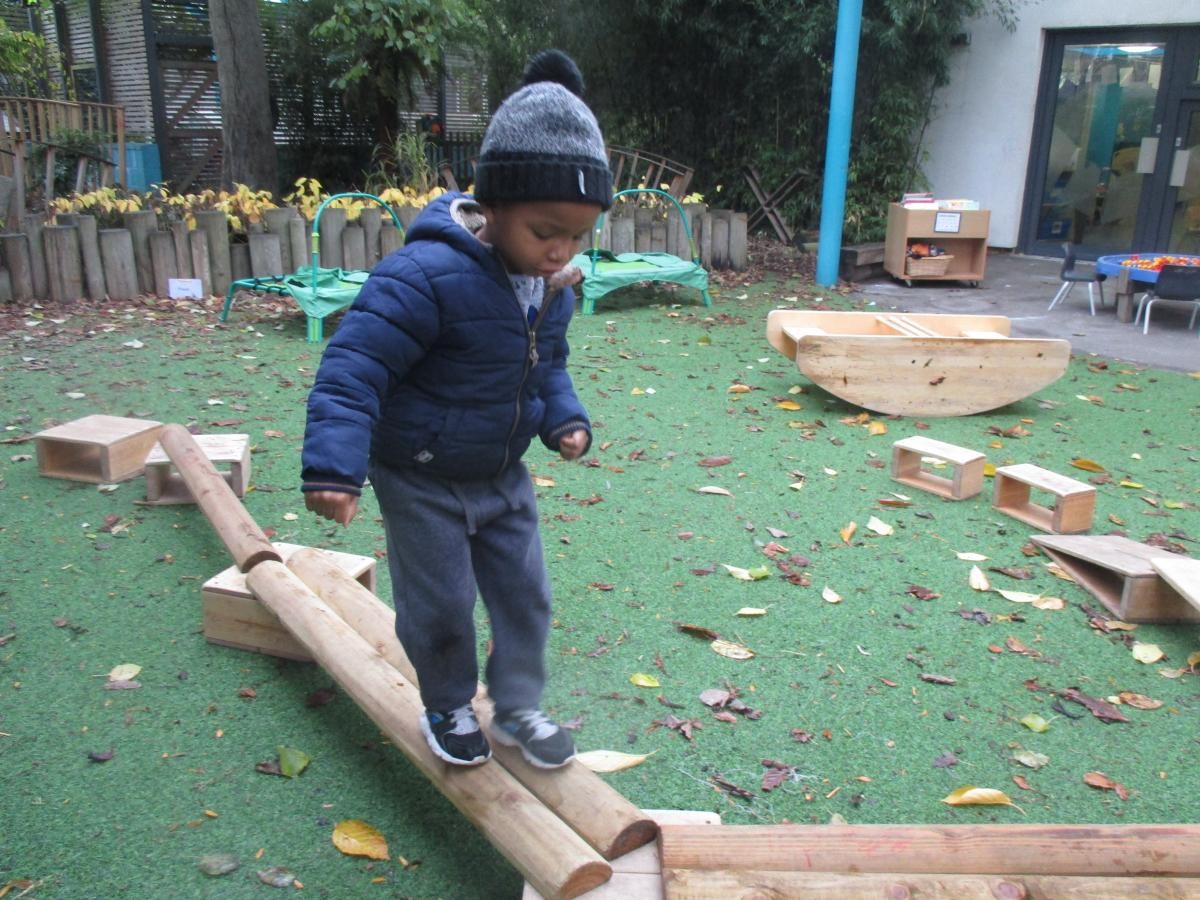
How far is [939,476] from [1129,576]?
5.14 ft

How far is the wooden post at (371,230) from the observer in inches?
Answer: 381

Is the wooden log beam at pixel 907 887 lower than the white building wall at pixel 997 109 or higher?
lower

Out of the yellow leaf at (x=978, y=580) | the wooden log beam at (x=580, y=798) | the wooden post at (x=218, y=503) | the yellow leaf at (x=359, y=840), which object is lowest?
the yellow leaf at (x=359, y=840)

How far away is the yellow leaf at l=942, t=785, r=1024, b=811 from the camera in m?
2.56

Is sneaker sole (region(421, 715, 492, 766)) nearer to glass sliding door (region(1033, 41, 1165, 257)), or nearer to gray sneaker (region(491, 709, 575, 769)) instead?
gray sneaker (region(491, 709, 575, 769))

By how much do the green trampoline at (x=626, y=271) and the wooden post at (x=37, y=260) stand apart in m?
4.65

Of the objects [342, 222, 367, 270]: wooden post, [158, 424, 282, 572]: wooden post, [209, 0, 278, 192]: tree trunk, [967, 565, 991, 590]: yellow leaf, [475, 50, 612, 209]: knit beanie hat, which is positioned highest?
[209, 0, 278, 192]: tree trunk

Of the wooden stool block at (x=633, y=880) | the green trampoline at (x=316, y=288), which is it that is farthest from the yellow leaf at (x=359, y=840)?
the green trampoline at (x=316, y=288)

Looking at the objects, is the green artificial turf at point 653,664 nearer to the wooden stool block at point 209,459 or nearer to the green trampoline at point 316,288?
the wooden stool block at point 209,459

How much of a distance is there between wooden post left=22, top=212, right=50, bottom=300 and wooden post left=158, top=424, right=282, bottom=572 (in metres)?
5.25

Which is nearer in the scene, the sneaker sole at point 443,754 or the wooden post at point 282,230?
the sneaker sole at point 443,754

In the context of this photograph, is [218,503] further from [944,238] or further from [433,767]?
[944,238]

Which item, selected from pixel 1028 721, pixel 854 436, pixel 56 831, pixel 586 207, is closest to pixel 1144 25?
pixel 854 436

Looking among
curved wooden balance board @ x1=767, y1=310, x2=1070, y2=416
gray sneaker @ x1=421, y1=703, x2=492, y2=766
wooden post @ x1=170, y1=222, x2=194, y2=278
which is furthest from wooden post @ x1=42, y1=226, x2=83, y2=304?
gray sneaker @ x1=421, y1=703, x2=492, y2=766
